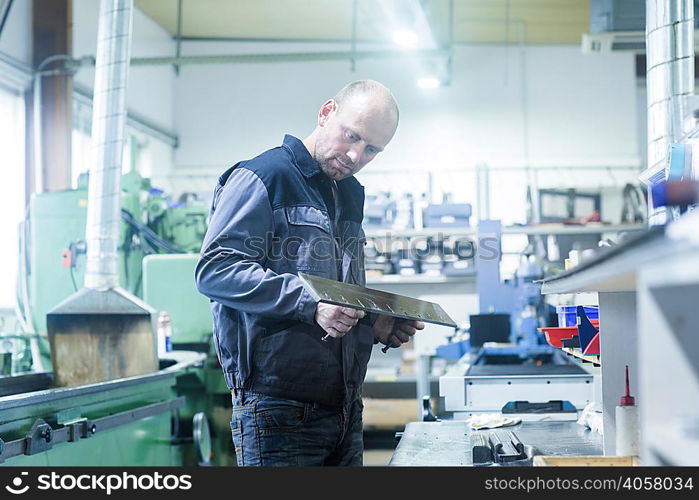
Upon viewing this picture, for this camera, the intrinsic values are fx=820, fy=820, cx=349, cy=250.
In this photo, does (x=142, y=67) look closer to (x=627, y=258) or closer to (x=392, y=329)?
(x=392, y=329)

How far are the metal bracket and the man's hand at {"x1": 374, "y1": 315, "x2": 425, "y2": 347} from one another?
37.1 inches

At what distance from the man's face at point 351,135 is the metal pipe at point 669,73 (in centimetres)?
84

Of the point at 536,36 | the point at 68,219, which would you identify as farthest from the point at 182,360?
the point at 536,36

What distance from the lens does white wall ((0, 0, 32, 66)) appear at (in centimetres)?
487

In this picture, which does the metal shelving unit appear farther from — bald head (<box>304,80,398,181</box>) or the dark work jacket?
bald head (<box>304,80,398,181</box>)

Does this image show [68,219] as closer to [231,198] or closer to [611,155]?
[231,198]

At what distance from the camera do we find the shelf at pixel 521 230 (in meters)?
5.58

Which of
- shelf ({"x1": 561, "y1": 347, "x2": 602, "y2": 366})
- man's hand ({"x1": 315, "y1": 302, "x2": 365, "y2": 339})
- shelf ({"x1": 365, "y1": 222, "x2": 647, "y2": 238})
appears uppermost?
shelf ({"x1": 365, "y1": 222, "x2": 647, "y2": 238})

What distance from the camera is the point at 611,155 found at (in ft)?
21.8

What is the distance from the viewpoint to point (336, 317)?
1412 millimetres

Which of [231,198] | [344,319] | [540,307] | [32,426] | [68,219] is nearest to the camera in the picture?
[344,319]

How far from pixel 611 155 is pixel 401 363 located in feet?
7.91

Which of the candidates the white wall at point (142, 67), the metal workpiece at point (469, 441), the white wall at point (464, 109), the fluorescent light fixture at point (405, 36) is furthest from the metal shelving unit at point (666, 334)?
the white wall at point (464, 109)

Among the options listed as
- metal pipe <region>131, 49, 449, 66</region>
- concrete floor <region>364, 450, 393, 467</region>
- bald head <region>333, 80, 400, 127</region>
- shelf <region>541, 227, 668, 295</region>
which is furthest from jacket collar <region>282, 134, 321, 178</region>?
metal pipe <region>131, 49, 449, 66</region>
